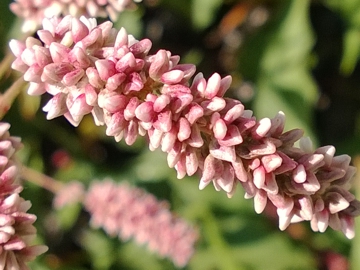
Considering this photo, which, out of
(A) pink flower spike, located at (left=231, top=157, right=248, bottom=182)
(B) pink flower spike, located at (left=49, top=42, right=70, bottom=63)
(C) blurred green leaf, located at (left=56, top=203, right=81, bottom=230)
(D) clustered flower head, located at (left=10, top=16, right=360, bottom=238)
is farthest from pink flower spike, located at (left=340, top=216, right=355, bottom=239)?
(C) blurred green leaf, located at (left=56, top=203, right=81, bottom=230)

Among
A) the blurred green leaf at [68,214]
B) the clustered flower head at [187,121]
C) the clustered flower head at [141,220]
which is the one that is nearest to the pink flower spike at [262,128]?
the clustered flower head at [187,121]

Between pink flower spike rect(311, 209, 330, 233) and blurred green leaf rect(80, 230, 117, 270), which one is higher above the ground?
pink flower spike rect(311, 209, 330, 233)

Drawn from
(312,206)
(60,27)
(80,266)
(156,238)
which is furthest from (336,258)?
(60,27)

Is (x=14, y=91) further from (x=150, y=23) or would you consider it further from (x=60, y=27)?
(x=150, y=23)

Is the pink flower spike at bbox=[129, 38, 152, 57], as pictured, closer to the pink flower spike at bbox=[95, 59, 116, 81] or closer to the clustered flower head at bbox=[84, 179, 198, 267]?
the pink flower spike at bbox=[95, 59, 116, 81]

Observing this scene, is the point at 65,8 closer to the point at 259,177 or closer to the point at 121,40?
the point at 121,40

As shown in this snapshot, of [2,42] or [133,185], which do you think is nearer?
[2,42]
